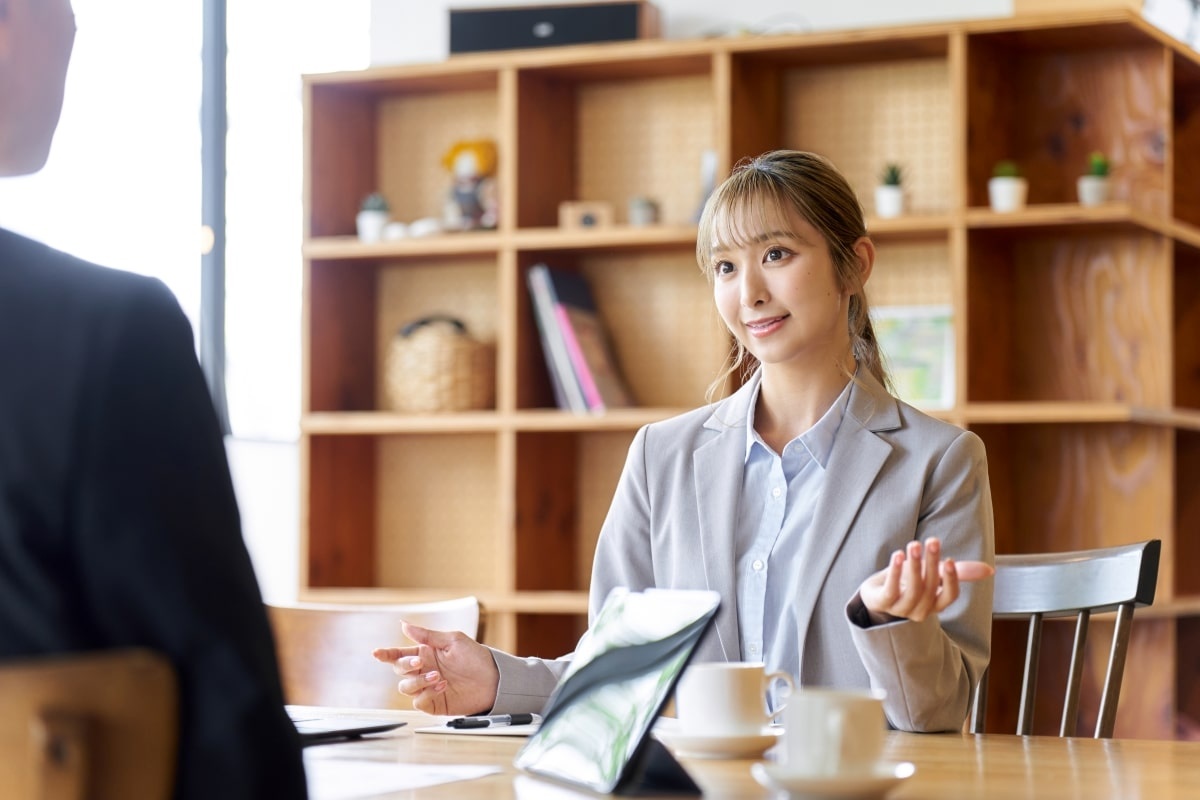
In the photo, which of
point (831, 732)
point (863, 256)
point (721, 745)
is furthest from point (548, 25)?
point (831, 732)

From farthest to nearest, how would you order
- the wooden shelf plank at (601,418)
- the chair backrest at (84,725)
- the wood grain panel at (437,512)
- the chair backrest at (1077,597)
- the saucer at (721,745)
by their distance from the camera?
the wood grain panel at (437,512) → the wooden shelf plank at (601,418) → the chair backrest at (1077,597) → the saucer at (721,745) → the chair backrest at (84,725)

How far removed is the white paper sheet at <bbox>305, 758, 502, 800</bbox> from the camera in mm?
1150

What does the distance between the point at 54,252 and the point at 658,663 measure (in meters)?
0.53

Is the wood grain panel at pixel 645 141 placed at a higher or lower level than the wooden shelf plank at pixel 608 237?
higher

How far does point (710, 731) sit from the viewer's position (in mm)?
1285

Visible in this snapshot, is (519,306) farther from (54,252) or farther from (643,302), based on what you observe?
(54,252)

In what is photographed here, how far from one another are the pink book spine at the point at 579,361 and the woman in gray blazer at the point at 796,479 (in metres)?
1.40

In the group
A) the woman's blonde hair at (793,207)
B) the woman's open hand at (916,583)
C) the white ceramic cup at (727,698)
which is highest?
the woman's blonde hair at (793,207)

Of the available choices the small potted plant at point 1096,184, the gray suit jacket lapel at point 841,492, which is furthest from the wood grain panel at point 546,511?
the gray suit jacket lapel at point 841,492

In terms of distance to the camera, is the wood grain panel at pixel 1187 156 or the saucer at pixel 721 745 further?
the wood grain panel at pixel 1187 156

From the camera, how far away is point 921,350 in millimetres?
3451

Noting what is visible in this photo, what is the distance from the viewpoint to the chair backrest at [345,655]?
2014mm

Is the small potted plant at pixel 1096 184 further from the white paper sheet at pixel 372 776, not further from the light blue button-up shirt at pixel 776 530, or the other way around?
the white paper sheet at pixel 372 776

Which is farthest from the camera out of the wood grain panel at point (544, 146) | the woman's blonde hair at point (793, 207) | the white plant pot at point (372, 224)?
the white plant pot at point (372, 224)
